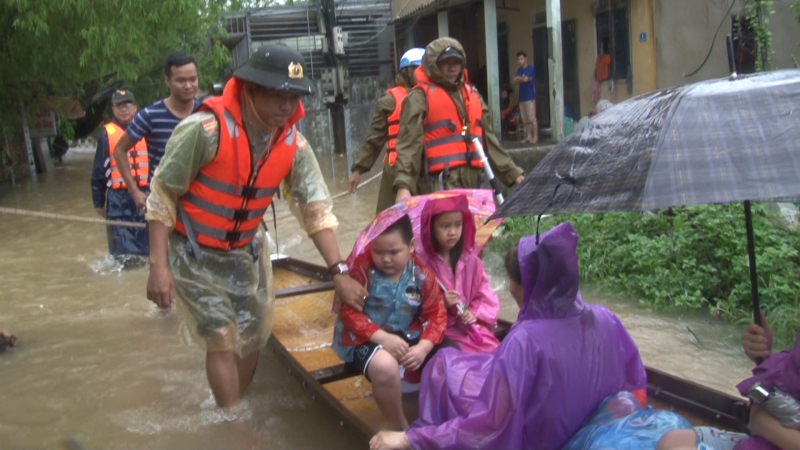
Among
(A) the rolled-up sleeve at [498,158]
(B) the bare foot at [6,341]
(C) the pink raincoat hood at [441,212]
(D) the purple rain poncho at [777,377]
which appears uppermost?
(A) the rolled-up sleeve at [498,158]

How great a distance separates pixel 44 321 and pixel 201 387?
2.69 meters

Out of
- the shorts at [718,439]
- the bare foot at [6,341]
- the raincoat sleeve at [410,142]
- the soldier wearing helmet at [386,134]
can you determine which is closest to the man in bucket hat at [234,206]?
the raincoat sleeve at [410,142]

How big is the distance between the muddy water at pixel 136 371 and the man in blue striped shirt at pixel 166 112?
147 cm

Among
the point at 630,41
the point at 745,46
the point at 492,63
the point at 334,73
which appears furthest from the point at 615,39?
the point at 334,73

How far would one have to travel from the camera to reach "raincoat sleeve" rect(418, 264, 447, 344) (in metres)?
3.79

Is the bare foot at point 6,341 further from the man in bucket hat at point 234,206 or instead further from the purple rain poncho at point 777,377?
the purple rain poncho at point 777,377

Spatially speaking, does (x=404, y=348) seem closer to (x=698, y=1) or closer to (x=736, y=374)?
(x=736, y=374)

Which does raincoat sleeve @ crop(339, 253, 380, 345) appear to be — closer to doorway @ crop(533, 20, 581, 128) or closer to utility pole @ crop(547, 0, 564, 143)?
utility pole @ crop(547, 0, 564, 143)

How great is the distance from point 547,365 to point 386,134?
4.31m

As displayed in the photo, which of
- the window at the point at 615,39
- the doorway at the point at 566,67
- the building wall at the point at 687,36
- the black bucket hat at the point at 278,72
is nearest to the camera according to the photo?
the black bucket hat at the point at 278,72

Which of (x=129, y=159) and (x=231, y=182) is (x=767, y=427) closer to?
(x=231, y=182)

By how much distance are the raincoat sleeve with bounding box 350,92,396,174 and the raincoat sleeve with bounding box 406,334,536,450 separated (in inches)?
152

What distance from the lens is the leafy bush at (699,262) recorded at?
5363 millimetres

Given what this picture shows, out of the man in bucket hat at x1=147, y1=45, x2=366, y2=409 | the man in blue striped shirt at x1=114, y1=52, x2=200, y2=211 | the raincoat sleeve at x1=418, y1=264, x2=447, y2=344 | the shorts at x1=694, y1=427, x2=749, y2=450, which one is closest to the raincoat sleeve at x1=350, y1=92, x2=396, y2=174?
the man in blue striped shirt at x1=114, y1=52, x2=200, y2=211
